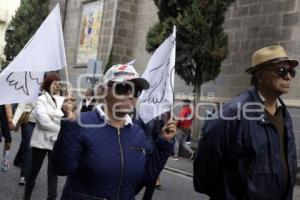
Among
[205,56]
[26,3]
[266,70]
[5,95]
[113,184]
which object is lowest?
[113,184]

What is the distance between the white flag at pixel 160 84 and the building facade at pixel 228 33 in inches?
317

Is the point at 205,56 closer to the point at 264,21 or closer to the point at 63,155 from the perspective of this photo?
the point at 264,21

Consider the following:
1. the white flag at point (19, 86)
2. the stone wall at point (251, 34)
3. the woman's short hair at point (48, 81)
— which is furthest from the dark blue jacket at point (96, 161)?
the stone wall at point (251, 34)

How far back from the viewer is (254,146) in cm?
335

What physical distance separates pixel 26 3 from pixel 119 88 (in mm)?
25944

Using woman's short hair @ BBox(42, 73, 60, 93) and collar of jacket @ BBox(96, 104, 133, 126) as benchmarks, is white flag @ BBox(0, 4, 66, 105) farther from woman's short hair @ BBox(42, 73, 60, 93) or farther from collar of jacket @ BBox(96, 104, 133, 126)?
woman's short hair @ BBox(42, 73, 60, 93)

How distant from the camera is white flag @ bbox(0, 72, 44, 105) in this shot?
5023 mm

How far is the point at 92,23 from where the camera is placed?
2356cm

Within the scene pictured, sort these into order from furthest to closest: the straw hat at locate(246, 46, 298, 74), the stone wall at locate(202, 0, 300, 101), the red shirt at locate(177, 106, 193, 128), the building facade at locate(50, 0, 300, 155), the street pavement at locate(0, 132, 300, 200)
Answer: the red shirt at locate(177, 106, 193, 128)
the building facade at locate(50, 0, 300, 155)
the stone wall at locate(202, 0, 300, 101)
the street pavement at locate(0, 132, 300, 200)
the straw hat at locate(246, 46, 298, 74)

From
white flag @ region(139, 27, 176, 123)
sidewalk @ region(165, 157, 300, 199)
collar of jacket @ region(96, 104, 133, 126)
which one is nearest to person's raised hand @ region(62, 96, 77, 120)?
collar of jacket @ region(96, 104, 133, 126)

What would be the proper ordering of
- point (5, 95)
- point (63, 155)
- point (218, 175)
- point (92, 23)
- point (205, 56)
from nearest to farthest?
point (63, 155)
point (218, 175)
point (5, 95)
point (205, 56)
point (92, 23)

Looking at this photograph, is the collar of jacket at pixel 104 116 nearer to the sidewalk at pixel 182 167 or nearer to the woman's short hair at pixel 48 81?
the woman's short hair at pixel 48 81

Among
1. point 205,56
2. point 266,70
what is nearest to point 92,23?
point 205,56

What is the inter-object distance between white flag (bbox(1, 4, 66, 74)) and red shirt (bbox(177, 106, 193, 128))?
1023 cm
